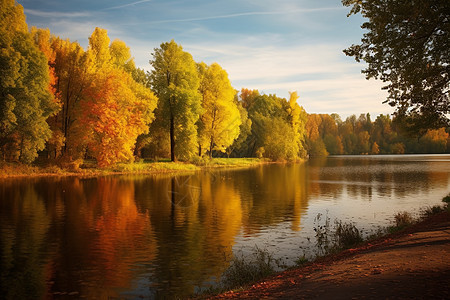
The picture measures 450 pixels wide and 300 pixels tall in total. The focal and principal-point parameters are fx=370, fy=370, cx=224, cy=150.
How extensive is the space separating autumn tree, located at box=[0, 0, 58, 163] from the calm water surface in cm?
529

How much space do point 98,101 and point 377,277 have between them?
40.1 m

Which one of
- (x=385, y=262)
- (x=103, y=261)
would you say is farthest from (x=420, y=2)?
(x=103, y=261)

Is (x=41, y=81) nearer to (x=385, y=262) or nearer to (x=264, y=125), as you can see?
(x=385, y=262)

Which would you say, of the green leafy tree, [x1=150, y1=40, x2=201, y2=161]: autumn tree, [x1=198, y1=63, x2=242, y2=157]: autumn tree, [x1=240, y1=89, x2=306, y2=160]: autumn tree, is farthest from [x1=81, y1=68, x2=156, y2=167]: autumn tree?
[x1=240, y1=89, x2=306, y2=160]: autumn tree

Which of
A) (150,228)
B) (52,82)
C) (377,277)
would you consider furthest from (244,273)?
(52,82)

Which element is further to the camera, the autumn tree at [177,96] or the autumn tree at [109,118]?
the autumn tree at [177,96]

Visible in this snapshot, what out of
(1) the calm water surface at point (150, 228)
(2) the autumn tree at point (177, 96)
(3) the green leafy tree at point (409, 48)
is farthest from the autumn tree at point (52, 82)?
(3) the green leafy tree at point (409, 48)

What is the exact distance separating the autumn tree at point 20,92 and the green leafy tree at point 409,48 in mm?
31343

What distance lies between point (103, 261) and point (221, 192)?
61.9ft

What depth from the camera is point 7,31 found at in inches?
1455

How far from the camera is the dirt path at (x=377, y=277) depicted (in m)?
7.08

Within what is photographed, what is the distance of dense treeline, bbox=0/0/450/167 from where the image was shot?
36469mm

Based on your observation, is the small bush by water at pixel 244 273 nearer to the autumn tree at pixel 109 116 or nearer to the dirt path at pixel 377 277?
the dirt path at pixel 377 277

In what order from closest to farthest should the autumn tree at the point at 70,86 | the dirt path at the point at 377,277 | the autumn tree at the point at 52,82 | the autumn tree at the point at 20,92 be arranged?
the dirt path at the point at 377,277
the autumn tree at the point at 20,92
the autumn tree at the point at 52,82
the autumn tree at the point at 70,86
